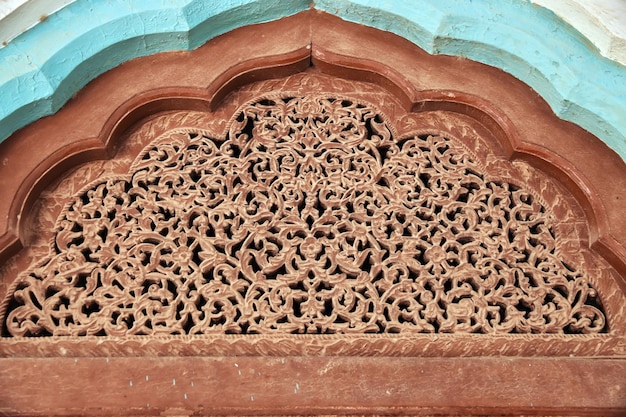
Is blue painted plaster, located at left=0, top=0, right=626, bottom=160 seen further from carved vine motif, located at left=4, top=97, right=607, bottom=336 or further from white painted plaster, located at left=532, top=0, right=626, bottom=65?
carved vine motif, located at left=4, top=97, right=607, bottom=336

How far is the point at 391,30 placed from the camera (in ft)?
9.75

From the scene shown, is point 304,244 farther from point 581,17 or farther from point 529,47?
point 581,17

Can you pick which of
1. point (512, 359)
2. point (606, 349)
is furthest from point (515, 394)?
point (606, 349)

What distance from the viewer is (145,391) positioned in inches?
101

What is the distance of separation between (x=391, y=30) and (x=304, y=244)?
85 centimetres

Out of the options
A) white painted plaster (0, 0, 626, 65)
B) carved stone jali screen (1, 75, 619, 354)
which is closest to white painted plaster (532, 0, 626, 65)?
white painted plaster (0, 0, 626, 65)

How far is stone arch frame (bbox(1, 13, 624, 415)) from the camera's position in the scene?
8.41 ft

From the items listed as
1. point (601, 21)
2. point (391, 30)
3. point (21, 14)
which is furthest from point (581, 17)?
point (21, 14)

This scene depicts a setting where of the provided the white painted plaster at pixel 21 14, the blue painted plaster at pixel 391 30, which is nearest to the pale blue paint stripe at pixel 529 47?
the blue painted plaster at pixel 391 30

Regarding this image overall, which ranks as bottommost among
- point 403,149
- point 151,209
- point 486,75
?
point 151,209

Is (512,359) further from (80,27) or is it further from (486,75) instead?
(80,27)

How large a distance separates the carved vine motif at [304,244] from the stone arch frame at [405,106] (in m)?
0.12

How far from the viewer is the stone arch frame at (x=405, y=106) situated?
2564mm

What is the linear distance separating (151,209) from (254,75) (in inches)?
24.7
